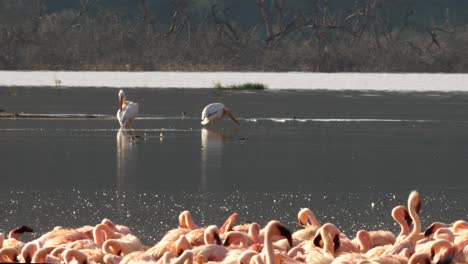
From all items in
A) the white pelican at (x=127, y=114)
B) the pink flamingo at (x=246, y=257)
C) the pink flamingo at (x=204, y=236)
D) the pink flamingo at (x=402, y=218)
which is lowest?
the pink flamingo at (x=246, y=257)

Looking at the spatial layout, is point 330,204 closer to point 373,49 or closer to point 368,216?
point 368,216

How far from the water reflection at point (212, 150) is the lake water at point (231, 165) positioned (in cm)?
3

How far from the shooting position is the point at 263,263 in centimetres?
952

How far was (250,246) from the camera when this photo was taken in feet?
37.2

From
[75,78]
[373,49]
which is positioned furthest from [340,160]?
[373,49]

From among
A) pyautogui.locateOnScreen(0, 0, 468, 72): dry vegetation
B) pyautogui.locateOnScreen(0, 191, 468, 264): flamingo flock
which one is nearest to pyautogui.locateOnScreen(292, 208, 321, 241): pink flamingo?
pyautogui.locateOnScreen(0, 191, 468, 264): flamingo flock

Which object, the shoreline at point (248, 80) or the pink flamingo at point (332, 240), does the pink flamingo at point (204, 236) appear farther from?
the shoreline at point (248, 80)

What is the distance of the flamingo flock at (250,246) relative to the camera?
1002 centimetres

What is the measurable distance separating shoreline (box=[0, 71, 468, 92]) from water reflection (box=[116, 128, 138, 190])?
23295mm

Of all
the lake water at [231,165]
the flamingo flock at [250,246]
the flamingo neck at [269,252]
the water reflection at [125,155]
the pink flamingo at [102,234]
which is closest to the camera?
the flamingo neck at [269,252]

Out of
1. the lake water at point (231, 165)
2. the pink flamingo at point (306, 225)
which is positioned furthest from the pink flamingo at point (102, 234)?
the pink flamingo at point (306, 225)

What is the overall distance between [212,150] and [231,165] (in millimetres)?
2589

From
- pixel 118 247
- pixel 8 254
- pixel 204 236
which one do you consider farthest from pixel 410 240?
pixel 8 254

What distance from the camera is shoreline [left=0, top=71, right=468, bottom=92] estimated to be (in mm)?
50719
